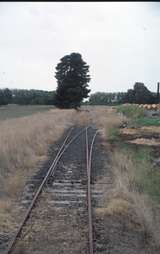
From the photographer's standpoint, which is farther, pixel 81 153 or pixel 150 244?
pixel 81 153

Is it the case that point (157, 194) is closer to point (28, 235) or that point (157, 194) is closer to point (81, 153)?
point (28, 235)

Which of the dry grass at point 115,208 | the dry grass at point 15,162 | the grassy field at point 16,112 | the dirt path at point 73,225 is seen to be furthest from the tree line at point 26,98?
the dry grass at point 115,208

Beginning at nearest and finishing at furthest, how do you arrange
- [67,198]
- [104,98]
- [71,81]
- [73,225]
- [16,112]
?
1. [73,225]
2. [67,198]
3. [16,112]
4. [71,81]
5. [104,98]

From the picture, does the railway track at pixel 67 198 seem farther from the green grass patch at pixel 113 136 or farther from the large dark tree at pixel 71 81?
the large dark tree at pixel 71 81

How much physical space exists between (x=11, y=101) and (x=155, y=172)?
107 meters

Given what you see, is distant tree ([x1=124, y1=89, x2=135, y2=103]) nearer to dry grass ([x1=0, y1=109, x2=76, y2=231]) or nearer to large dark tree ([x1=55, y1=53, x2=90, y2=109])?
large dark tree ([x1=55, y1=53, x2=90, y2=109])

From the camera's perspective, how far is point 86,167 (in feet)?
52.7

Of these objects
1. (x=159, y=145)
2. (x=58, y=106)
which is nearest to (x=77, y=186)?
(x=159, y=145)

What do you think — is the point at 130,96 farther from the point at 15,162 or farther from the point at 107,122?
the point at 15,162

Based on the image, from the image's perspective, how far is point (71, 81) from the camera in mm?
78125

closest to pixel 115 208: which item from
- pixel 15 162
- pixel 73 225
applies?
pixel 73 225

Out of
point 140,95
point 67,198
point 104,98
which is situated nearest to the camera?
point 67,198

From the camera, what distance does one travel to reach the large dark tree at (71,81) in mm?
77625

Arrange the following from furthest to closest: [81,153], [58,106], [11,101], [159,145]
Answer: [11,101]
[58,106]
[159,145]
[81,153]
